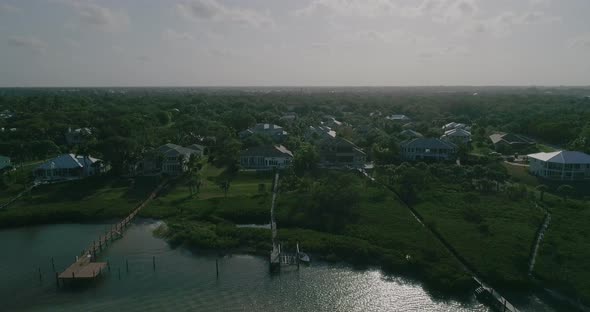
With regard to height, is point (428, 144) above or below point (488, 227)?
above

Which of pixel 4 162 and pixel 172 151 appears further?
pixel 4 162

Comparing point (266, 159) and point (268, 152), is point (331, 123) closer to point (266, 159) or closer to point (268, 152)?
point (268, 152)

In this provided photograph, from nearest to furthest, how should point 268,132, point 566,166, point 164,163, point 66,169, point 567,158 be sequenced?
point 566,166
point 567,158
point 66,169
point 164,163
point 268,132

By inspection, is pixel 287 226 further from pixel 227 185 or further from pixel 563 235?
pixel 563 235

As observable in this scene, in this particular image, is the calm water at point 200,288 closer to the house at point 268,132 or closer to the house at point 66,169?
the house at point 66,169

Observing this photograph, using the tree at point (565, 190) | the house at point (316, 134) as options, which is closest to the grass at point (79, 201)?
the house at point (316, 134)

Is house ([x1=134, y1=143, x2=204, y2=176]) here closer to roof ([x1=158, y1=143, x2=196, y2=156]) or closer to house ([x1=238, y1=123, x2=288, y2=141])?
roof ([x1=158, y1=143, x2=196, y2=156])

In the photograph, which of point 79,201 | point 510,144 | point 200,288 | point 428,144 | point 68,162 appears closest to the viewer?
point 200,288

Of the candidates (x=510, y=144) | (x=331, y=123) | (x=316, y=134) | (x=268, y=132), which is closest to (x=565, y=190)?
(x=510, y=144)
